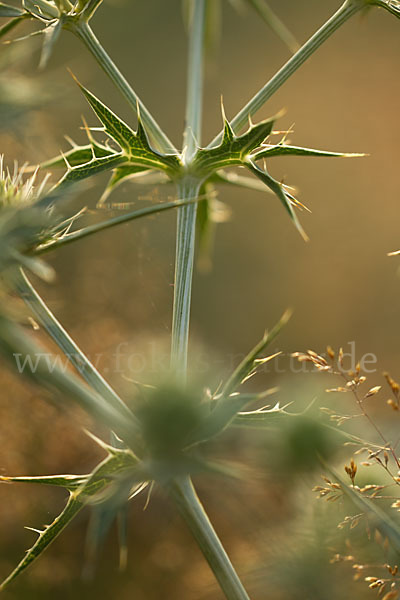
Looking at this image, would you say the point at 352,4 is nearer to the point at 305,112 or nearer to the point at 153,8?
the point at 305,112

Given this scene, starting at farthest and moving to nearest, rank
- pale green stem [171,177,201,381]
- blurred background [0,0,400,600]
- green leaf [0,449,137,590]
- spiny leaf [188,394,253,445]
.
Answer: blurred background [0,0,400,600] → pale green stem [171,177,201,381] → green leaf [0,449,137,590] → spiny leaf [188,394,253,445]

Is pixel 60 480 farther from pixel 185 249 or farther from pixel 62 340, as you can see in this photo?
pixel 185 249

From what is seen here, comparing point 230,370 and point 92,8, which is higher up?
point 92,8

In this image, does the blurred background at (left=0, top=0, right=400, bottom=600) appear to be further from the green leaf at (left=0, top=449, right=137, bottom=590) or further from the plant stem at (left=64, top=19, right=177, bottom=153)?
the plant stem at (left=64, top=19, right=177, bottom=153)

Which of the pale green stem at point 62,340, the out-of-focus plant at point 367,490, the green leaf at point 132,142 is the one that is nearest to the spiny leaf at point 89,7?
the green leaf at point 132,142

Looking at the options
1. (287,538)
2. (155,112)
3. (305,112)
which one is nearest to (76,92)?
(155,112)

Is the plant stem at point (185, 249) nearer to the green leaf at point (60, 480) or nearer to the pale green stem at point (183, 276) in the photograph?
the pale green stem at point (183, 276)

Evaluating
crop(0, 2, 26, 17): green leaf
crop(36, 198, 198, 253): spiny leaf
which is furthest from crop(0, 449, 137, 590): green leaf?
crop(0, 2, 26, 17): green leaf
